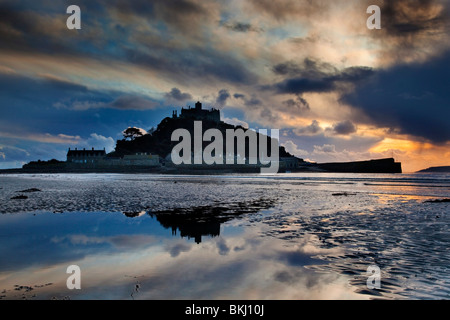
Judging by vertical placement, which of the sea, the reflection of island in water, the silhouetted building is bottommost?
the reflection of island in water

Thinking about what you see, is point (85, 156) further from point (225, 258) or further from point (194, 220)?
point (225, 258)

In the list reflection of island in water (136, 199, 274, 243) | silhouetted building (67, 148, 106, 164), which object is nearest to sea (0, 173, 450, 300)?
reflection of island in water (136, 199, 274, 243)

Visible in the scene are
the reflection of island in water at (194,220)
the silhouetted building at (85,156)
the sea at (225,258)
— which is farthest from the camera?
the silhouetted building at (85,156)

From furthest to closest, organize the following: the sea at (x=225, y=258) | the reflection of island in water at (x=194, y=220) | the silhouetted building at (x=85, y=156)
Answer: the silhouetted building at (x=85, y=156)
the reflection of island in water at (x=194, y=220)
the sea at (x=225, y=258)

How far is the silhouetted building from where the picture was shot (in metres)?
173

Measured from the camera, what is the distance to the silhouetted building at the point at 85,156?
173125 mm

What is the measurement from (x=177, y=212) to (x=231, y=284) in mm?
12265

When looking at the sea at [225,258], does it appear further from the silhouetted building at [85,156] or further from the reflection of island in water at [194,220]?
the silhouetted building at [85,156]

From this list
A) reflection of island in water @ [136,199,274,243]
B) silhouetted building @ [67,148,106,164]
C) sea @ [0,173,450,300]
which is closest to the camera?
sea @ [0,173,450,300]

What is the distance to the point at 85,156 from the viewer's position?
6900 inches

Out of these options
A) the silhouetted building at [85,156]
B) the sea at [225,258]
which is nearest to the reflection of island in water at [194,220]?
the sea at [225,258]

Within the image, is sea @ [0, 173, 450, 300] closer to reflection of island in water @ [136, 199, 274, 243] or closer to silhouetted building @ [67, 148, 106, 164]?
reflection of island in water @ [136, 199, 274, 243]
